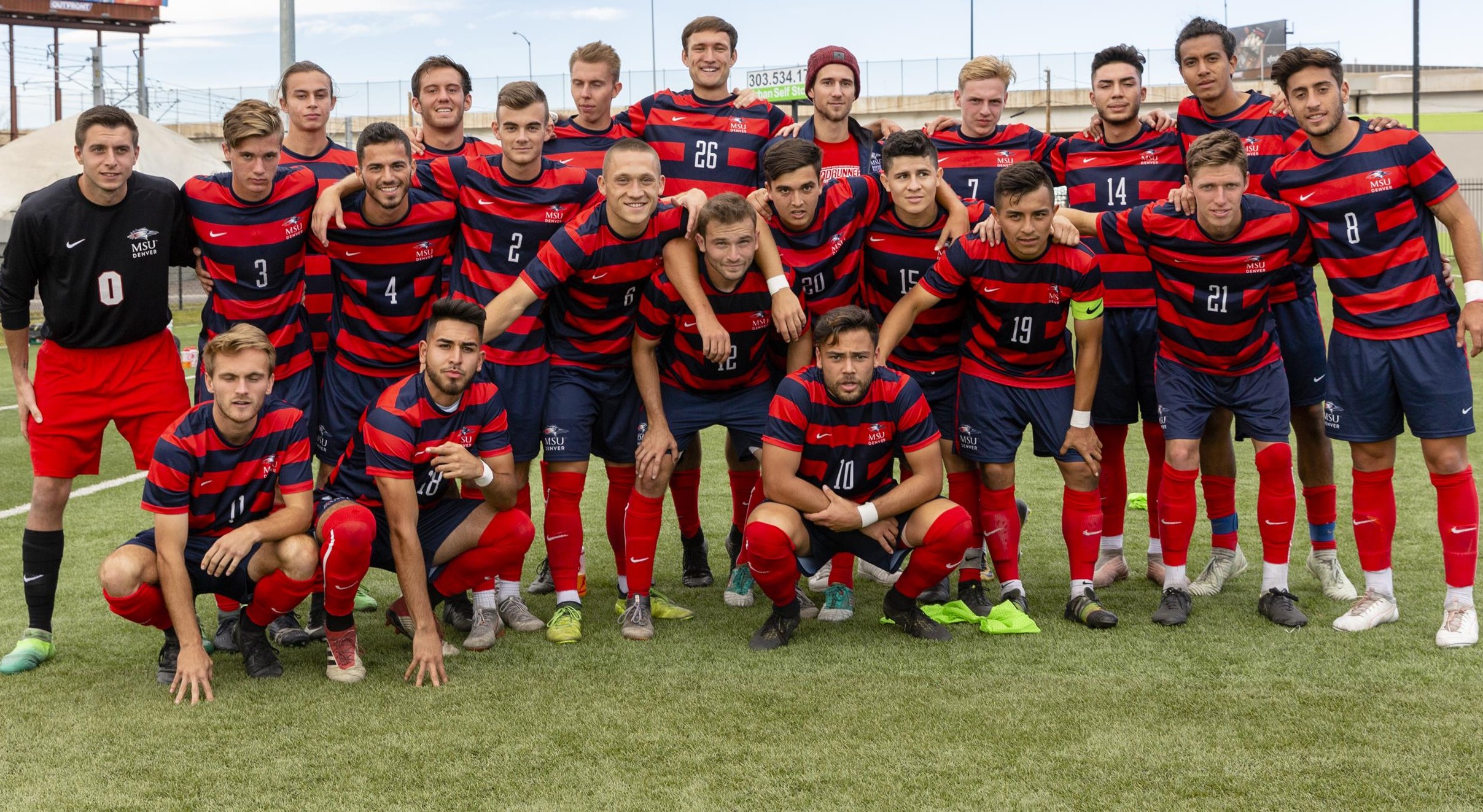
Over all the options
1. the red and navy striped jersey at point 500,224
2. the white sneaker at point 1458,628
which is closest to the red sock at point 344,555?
the red and navy striped jersey at point 500,224

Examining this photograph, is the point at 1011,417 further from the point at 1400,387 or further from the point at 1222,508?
the point at 1400,387

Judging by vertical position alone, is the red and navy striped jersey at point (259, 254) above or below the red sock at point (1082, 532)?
above

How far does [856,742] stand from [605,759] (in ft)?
2.23

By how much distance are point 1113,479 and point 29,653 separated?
4.12 m

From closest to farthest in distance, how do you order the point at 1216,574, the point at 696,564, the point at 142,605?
the point at 142,605 → the point at 1216,574 → the point at 696,564

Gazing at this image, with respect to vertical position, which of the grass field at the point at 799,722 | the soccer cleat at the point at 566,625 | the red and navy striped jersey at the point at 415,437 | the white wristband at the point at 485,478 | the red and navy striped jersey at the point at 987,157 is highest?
the red and navy striped jersey at the point at 987,157

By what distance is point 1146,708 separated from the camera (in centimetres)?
370

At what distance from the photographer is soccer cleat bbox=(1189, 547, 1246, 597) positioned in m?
5.04

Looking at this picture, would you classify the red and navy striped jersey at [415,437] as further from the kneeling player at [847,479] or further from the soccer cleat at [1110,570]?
the soccer cleat at [1110,570]

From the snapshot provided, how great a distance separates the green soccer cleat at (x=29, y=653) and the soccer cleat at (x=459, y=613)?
1.33 m

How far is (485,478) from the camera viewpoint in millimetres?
4289

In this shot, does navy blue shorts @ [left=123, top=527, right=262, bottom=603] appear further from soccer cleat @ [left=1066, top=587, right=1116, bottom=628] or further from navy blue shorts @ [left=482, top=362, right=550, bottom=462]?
soccer cleat @ [left=1066, top=587, right=1116, bottom=628]

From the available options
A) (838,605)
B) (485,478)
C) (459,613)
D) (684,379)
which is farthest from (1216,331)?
(459,613)

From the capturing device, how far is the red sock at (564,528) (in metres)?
4.80
